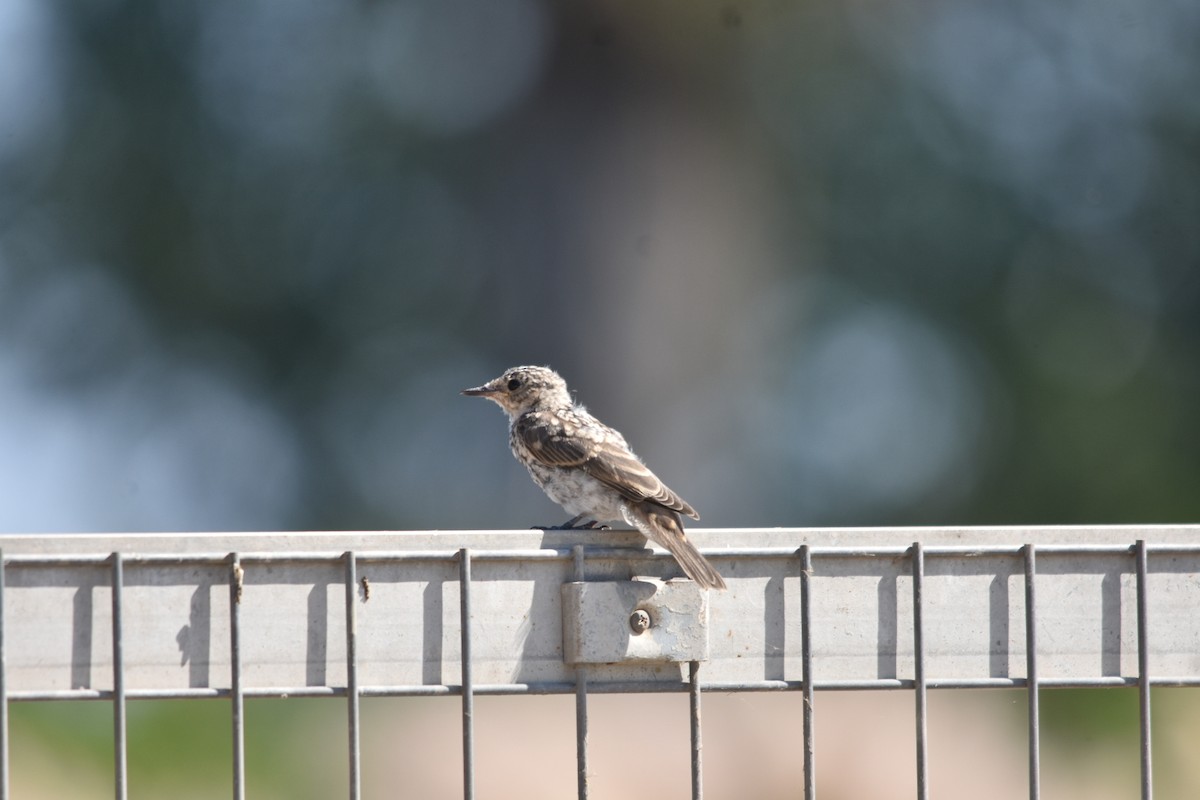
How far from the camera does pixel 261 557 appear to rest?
189 cm

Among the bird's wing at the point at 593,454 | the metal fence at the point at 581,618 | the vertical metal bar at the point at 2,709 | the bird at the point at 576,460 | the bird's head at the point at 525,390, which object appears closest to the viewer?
the vertical metal bar at the point at 2,709

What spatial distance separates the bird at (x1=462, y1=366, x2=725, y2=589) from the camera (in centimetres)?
368

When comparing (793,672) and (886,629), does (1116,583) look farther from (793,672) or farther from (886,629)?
(793,672)

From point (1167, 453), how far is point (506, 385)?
221 inches

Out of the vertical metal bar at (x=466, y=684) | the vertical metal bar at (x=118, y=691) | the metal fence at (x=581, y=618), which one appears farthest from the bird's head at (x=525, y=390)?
the vertical metal bar at (x=118, y=691)

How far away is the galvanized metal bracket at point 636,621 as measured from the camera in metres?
2.03

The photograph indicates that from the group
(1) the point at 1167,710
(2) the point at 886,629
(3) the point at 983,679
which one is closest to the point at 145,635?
(2) the point at 886,629

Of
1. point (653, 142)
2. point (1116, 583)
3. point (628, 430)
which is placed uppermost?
point (653, 142)

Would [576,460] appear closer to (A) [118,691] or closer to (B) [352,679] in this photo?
(B) [352,679]

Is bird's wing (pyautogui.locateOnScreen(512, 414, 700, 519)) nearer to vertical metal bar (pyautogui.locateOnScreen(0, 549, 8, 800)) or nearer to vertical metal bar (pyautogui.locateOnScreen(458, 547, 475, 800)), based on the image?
vertical metal bar (pyautogui.locateOnScreen(458, 547, 475, 800))

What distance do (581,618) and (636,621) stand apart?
0.31 ft

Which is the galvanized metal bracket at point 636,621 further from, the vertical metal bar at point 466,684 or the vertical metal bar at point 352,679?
the vertical metal bar at point 352,679

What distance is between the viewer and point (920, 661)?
2.08 meters

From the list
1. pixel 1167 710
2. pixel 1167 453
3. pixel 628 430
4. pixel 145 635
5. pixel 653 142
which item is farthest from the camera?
pixel 653 142
